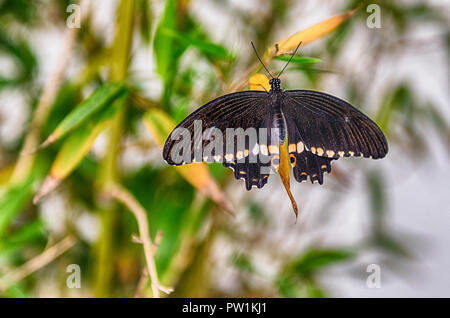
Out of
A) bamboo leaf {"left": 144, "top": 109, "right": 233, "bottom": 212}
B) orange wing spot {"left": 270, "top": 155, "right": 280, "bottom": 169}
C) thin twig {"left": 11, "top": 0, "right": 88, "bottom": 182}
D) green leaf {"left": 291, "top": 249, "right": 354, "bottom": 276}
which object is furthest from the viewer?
green leaf {"left": 291, "top": 249, "right": 354, "bottom": 276}

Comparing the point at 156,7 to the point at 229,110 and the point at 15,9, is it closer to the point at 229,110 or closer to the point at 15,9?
the point at 15,9

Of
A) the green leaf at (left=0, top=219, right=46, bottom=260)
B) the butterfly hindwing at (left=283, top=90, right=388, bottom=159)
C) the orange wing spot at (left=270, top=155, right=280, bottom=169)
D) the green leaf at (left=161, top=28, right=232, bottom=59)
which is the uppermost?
the green leaf at (left=161, top=28, right=232, bottom=59)

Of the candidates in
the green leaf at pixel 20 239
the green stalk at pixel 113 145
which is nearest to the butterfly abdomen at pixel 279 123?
the green stalk at pixel 113 145

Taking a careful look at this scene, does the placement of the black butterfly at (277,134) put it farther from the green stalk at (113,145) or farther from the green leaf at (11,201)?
the green leaf at (11,201)

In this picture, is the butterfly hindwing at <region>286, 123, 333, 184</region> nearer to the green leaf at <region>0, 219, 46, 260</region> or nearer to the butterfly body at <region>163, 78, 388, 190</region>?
the butterfly body at <region>163, 78, 388, 190</region>

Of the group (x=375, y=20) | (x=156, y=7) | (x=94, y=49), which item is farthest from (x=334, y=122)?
(x=94, y=49)

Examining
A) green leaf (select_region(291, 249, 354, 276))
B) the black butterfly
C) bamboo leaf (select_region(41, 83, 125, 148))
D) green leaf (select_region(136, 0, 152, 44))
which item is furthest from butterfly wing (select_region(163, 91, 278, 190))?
green leaf (select_region(291, 249, 354, 276))
